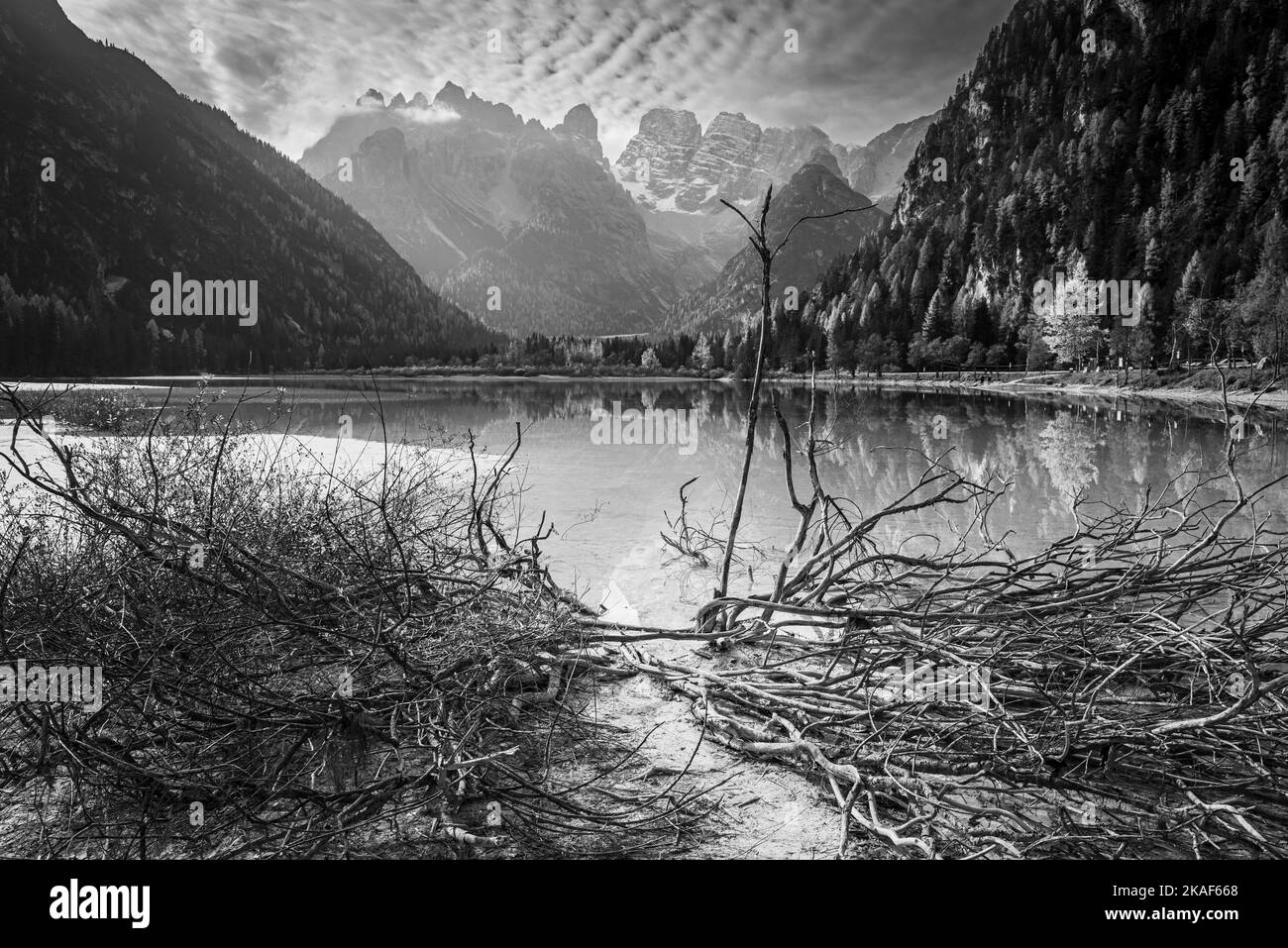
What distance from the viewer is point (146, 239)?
150 m

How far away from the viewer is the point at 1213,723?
2.64 metres

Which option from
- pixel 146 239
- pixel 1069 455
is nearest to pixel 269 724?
pixel 1069 455

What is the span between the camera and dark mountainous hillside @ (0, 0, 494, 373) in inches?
4702

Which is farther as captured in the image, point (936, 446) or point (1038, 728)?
point (936, 446)

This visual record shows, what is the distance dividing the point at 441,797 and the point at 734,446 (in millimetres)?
17955

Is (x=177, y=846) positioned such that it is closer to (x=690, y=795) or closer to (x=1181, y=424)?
(x=690, y=795)

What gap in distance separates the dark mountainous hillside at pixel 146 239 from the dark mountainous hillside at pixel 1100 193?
92570 mm

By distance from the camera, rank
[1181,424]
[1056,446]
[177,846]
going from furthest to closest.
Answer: [1181,424]
[1056,446]
[177,846]

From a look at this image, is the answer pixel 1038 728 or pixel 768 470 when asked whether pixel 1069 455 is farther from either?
pixel 1038 728

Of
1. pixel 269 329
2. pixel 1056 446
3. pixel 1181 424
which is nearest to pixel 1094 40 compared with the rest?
pixel 1181 424

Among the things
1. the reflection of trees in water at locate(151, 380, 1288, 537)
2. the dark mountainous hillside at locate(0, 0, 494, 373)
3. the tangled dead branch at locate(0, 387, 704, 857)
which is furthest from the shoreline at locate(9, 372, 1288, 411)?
the dark mountainous hillside at locate(0, 0, 494, 373)

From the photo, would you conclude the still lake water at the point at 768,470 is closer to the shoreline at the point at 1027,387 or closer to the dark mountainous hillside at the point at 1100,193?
the shoreline at the point at 1027,387

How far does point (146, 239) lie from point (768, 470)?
185 metres
